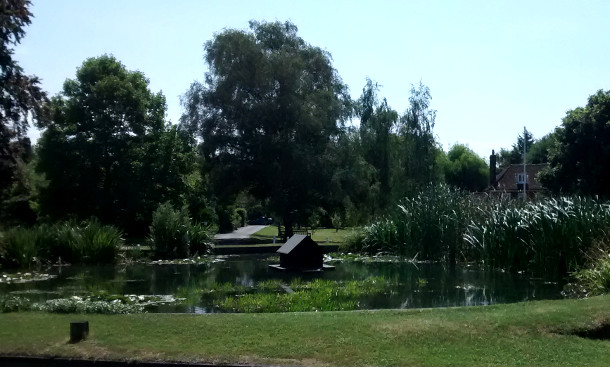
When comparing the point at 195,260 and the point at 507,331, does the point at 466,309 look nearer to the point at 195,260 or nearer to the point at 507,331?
the point at 507,331

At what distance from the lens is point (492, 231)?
22438 mm

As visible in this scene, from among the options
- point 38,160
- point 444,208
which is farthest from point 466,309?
point 38,160

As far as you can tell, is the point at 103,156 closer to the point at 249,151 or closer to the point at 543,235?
the point at 249,151

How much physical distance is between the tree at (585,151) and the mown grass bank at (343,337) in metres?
28.7

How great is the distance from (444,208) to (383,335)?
1679 centimetres

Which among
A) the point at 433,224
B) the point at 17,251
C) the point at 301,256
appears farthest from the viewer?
the point at 433,224

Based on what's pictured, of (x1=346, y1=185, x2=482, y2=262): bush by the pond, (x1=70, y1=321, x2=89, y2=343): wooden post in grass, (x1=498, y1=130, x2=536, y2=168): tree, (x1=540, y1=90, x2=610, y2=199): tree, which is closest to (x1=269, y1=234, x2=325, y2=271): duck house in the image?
(x1=346, y1=185, x2=482, y2=262): bush by the pond

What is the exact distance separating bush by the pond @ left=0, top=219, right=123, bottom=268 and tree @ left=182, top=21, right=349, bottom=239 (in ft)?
42.7

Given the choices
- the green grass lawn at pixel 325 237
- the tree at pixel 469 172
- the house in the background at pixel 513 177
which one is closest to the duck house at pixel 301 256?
the green grass lawn at pixel 325 237

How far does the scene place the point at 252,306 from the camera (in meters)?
14.1

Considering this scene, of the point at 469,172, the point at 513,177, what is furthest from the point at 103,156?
the point at 469,172

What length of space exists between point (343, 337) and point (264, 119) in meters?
30.0

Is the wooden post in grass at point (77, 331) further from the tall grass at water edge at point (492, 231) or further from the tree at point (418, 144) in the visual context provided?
the tree at point (418, 144)

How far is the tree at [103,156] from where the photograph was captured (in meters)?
41.4
